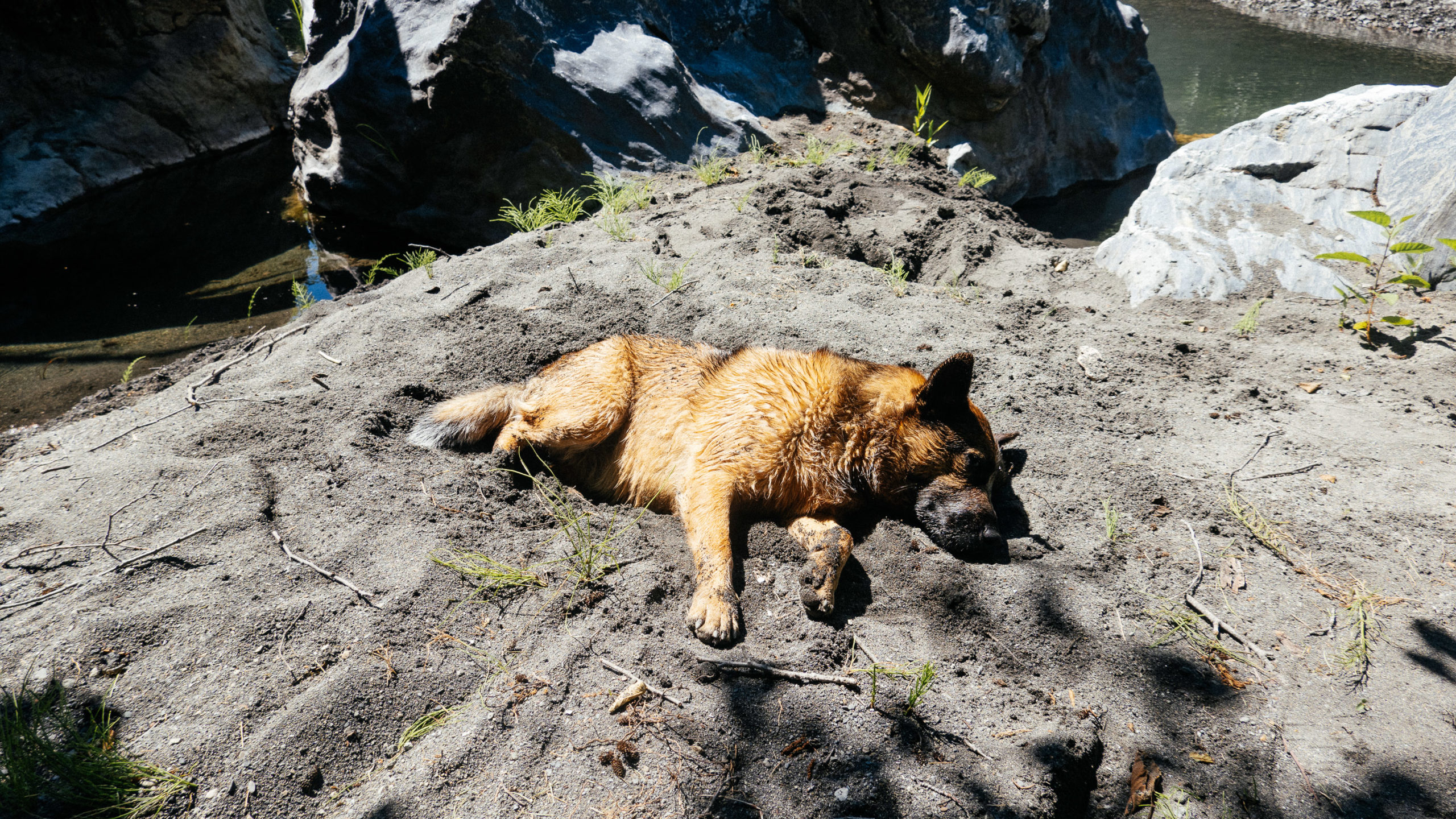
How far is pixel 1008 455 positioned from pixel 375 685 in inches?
145

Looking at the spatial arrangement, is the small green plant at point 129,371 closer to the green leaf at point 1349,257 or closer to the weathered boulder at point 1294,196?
the weathered boulder at point 1294,196

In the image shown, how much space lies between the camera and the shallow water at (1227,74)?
11422mm

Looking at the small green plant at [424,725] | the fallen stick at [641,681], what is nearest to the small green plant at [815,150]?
the fallen stick at [641,681]

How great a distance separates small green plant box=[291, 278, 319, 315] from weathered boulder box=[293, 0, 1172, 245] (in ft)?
6.46

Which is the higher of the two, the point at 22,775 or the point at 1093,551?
the point at 22,775

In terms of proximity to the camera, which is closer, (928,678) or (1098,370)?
(928,678)

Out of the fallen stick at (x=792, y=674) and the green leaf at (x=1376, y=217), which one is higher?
the green leaf at (x=1376, y=217)

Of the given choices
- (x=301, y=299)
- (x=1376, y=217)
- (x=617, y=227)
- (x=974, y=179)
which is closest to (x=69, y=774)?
(x=617, y=227)

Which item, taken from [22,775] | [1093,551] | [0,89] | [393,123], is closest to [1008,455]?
[1093,551]

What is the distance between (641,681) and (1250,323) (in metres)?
5.22

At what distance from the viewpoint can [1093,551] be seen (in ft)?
11.7

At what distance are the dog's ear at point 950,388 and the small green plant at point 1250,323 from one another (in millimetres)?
2895

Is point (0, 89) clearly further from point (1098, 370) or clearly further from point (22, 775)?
point (1098, 370)

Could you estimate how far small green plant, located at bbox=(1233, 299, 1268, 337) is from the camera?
202 inches
